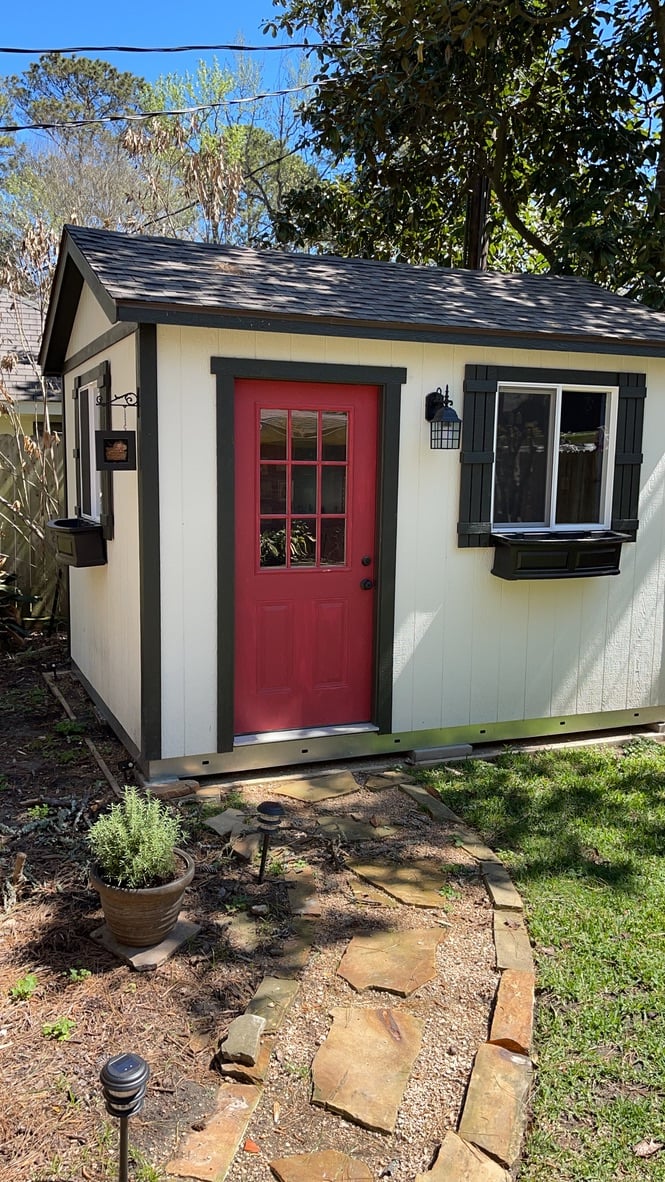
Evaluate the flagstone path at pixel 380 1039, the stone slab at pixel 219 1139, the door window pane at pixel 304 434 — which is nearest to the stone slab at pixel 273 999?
the flagstone path at pixel 380 1039

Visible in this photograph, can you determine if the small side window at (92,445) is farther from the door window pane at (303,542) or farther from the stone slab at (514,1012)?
the stone slab at (514,1012)

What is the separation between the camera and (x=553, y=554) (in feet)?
17.5

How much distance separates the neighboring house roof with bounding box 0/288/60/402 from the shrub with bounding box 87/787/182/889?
262 inches

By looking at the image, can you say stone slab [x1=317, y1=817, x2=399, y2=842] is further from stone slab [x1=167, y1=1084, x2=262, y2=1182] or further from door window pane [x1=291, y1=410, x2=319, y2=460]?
door window pane [x1=291, y1=410, x2=319, y2=460]

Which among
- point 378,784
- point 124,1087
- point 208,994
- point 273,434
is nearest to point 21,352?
point 273,434

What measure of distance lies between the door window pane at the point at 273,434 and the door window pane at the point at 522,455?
1394 mm

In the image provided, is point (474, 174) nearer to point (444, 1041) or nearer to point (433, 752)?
point (433, 752)

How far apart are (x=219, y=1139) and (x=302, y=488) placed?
340cm

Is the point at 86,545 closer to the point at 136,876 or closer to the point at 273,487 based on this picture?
the point at 273,487

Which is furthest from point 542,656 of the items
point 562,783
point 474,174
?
point 474,174

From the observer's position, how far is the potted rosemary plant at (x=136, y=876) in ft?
10.2

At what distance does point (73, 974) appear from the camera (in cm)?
308

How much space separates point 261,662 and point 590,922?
2.29 metres

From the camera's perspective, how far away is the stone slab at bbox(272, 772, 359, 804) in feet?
15.7
